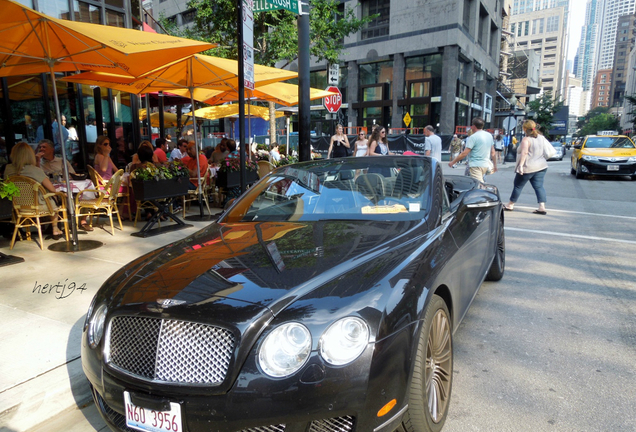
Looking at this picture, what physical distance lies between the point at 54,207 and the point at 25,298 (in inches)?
100.0

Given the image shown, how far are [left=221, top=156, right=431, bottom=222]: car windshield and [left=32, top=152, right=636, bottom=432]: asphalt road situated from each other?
120 cm

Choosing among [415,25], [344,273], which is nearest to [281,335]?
[344,273]

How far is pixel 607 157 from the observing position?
15.4m

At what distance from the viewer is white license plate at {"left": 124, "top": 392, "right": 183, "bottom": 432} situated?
181 cm

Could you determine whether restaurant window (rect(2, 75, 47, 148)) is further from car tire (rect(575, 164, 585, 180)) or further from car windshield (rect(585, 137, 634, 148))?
car windshield (rect(585, 137, 634, 148))

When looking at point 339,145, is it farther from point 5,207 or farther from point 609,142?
point 609,142

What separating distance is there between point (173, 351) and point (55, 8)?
10.9m

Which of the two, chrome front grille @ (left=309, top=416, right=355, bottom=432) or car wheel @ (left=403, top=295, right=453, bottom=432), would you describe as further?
car wheel @ (left=403, top=295, right=453, bottom=432)

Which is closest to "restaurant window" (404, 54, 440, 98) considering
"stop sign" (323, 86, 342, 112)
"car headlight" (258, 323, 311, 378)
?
"stop sign" (323, 86, 342, 112)

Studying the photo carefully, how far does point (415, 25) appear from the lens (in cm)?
3272

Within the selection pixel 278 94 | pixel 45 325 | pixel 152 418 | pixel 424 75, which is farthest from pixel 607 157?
pixel 424 75

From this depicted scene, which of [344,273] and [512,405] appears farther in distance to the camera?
[512,405]

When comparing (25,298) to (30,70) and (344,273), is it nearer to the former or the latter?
(344,273)

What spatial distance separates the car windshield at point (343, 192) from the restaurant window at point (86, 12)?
9.50 m
